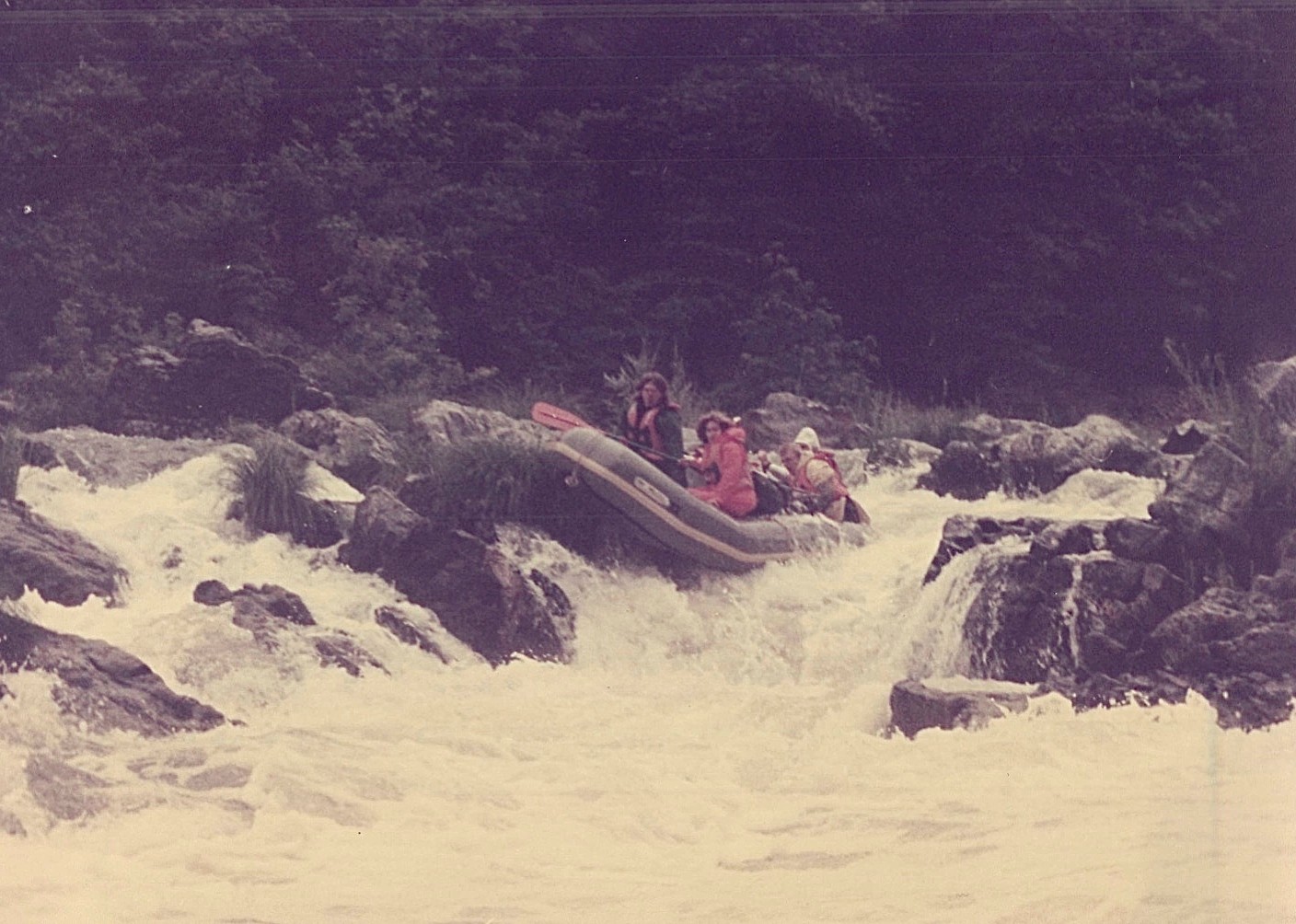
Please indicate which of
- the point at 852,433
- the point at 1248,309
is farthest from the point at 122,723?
the point at 1248,309

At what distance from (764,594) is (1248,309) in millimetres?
2156

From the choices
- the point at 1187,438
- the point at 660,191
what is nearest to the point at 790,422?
the point at 660,191

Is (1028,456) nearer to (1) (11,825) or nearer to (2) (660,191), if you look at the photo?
(2) (660,191)

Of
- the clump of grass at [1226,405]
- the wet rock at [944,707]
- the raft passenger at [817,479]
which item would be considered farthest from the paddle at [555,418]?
the clump of grass at [1226,405]

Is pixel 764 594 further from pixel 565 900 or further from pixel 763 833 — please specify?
pixel 565 900

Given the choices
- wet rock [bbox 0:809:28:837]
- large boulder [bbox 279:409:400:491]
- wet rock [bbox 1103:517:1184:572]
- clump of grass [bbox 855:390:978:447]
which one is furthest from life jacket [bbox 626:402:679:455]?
→ wet rock [bbox 0:809:28:837]

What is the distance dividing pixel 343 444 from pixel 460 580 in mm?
673

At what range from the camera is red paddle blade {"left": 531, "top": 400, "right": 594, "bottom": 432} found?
21.5 ft

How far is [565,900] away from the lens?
624 cm

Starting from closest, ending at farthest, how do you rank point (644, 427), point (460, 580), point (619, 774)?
point (619, 774) → point (460, 580) → point (644, 427)

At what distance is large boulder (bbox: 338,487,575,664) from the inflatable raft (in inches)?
17.7

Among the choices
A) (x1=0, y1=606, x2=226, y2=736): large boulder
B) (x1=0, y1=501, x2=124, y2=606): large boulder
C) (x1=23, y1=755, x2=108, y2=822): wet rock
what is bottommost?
(x1=23, y1=755, x2=108, y2=822): wet rock

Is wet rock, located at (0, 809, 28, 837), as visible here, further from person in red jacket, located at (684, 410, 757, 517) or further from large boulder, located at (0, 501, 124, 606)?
person in red jacket, located at (684, 410, 757, 517)

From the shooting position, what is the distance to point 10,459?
21.4 ft
